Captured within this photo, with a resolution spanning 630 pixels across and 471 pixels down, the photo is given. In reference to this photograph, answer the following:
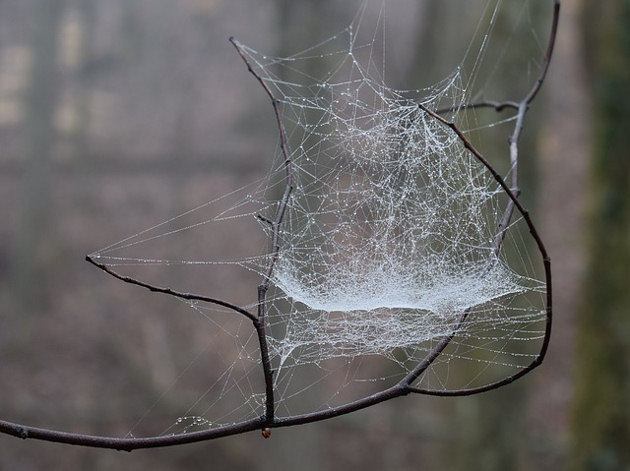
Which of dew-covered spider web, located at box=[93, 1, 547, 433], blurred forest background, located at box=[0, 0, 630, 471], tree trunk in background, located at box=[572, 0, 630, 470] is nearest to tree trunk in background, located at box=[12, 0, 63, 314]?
blurred forest background, located at box=[0, 0, 630, 471]

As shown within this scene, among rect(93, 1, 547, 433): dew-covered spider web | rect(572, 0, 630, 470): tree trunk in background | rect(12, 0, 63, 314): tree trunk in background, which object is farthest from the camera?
rect(12, 0, 63, 314): tree trunk in background

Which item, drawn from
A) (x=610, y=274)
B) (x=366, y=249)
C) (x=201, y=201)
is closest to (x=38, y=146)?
(x=201, y=201)

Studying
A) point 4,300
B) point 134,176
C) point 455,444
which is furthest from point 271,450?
point 134,176

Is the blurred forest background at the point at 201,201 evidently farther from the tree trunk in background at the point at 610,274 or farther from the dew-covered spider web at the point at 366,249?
the dew-covered spider web at the point at 366,249

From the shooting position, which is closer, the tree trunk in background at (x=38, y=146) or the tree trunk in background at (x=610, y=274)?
the tree trunk in background at (x=610, y=274)

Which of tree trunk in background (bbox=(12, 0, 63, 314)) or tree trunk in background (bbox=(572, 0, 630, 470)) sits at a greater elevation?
tree trunk in background (bbox=(12, 0, 63, 314))

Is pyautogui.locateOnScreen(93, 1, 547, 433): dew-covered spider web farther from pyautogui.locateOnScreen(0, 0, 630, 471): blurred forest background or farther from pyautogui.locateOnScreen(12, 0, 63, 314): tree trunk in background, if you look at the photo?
pyautogui.locateOnScreen(12, 0, 63, 314): tree trunk in background

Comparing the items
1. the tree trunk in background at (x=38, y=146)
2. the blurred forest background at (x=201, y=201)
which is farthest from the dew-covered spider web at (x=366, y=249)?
the tree trunk in background at (x=38, y=146)
